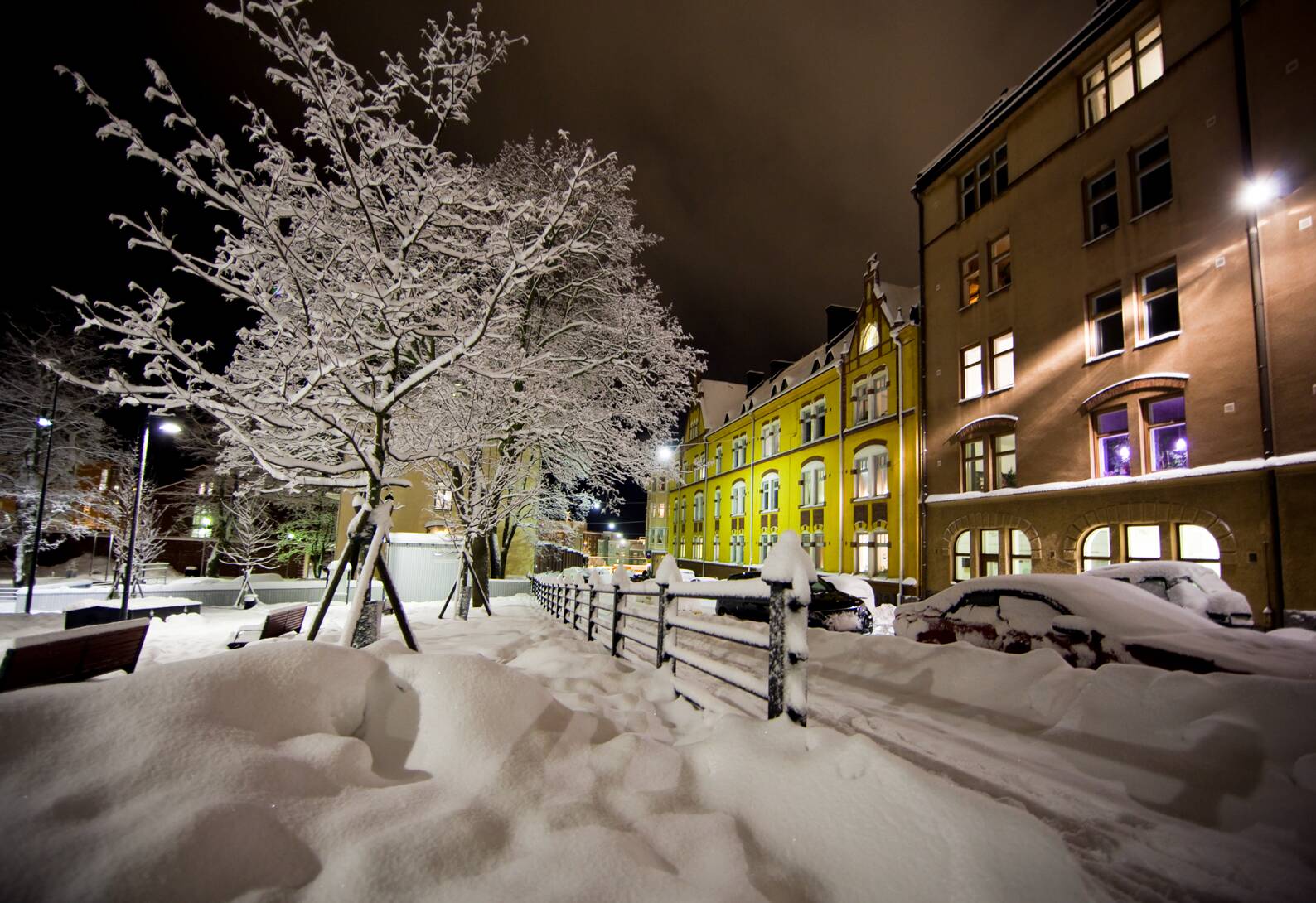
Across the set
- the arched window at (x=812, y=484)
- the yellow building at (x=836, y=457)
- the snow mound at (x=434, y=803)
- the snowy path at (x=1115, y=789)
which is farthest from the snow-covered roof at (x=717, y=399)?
the snow mound at (x=434, y=803)

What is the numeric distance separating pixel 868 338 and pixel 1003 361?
806cm

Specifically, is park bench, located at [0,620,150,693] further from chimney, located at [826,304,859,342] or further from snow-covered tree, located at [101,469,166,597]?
chimney, located at [826,304,859,342]

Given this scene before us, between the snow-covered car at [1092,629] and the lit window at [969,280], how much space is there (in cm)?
1484

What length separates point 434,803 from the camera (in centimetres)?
238

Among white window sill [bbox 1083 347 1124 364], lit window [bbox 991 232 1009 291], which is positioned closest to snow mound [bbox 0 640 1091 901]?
white window sill [bbox 1083 347 1124 364]

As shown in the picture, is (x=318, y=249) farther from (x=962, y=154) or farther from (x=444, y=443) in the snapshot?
(x=962, y=154)

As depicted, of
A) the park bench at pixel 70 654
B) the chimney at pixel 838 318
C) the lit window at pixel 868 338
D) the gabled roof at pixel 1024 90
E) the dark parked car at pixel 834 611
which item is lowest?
the dark parked car at pixel 834 611

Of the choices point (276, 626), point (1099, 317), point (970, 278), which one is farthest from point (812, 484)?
point (276, 626)

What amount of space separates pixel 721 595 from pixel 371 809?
288 cm

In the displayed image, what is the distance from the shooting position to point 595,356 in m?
17.5

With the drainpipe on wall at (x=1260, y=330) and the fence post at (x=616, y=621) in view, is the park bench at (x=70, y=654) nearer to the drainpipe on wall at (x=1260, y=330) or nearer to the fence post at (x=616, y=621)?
the fence post at (x=616, y=621)

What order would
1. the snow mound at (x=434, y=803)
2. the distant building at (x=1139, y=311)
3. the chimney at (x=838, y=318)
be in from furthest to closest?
the chimney at (x=838, y=318), the distant building at (x=1139, y=311), the snow mound at (x=434, y=803)

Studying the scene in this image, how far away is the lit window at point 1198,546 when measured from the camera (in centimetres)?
1234

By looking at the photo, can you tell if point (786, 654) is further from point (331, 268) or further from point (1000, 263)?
point (1000, 263)
